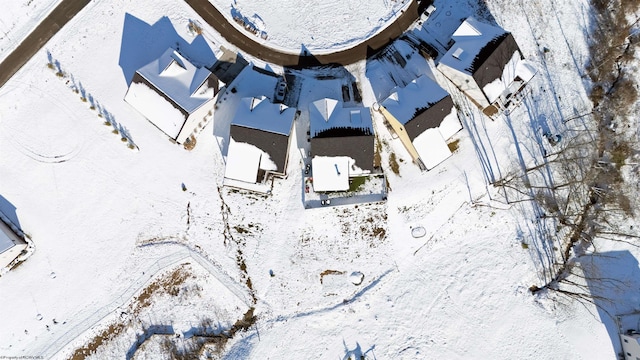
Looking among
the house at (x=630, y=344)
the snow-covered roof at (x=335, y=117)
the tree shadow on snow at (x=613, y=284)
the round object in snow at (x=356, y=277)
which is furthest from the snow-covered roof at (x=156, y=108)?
the house at (x=630, y=344)

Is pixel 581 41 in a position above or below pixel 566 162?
above

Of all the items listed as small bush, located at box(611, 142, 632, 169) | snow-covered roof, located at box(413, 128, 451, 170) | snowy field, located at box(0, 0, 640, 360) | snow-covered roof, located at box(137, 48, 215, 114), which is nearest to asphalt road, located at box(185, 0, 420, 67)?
snowy field, located at box(0, 0, 640, 360)

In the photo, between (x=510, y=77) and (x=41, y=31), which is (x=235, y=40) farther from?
(x=510, y=77)

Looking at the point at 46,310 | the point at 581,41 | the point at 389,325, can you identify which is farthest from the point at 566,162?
the point at 46,310

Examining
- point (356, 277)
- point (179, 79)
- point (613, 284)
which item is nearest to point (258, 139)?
point (179, 79)

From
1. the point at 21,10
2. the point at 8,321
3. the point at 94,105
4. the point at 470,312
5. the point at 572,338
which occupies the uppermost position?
the point at 21,10

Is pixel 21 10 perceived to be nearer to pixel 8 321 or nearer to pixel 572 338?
pixel 8 321

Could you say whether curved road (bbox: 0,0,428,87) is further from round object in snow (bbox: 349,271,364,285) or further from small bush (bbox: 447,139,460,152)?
round object in snow (bbox: 349,271,364,285)

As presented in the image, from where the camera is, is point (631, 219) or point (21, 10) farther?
point (631, 219)
